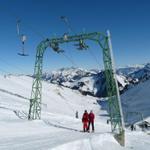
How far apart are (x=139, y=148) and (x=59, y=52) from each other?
482 inches

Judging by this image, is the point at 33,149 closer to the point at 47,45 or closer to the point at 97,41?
the point at 97,41

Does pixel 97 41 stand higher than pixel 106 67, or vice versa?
pixel 97 41

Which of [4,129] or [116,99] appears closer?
[4,129]

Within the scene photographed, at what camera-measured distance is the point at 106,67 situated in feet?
90.8

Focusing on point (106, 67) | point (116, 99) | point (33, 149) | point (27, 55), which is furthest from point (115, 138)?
point (33, 149)

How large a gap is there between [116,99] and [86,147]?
10.0 meters

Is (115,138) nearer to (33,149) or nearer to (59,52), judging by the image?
(59,52)

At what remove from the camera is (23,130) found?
2205 cm

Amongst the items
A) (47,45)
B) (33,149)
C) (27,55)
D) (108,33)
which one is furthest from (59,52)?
(33,149)

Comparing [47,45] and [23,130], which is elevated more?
[47,45]

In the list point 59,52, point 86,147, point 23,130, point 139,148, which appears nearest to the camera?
point 86,147

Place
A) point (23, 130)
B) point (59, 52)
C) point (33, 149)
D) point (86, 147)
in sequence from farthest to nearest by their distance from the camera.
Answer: point (59, 52)
point (23, 130)
point (86, 147)
point (33, 149)

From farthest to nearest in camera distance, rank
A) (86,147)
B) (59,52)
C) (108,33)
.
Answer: (59,52) < (108,33) < (86,147)

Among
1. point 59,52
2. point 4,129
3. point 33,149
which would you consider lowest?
point 33,149
